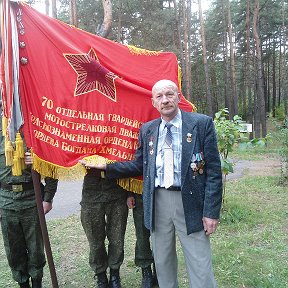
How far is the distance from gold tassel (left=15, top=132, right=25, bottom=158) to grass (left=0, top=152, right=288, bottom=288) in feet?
6.04

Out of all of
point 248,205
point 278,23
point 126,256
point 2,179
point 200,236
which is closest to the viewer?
point 200,236

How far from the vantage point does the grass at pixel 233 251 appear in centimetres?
385

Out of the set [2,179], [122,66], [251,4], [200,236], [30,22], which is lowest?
[200,236]

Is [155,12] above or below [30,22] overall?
above

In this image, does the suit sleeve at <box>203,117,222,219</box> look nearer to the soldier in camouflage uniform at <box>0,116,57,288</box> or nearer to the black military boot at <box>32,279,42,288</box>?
the soldier in camouflage uniform at <box>0,116,57,288</box>

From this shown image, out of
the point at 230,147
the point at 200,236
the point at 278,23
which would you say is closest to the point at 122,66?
the point at 200,236

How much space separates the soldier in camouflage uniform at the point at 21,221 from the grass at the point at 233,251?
2.31 feet

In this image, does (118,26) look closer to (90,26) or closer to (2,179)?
(90,26)

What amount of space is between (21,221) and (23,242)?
0.24 meters

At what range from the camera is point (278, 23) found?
27.3m

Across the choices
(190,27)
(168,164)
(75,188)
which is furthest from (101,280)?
(190,27)

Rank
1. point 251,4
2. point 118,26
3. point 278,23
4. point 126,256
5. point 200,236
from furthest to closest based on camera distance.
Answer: point 278,23 → point 251,4 → point 118,26 → point 126,256 → point 200,236

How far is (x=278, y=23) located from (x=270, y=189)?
22.8 m

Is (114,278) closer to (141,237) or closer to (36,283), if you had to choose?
(141,237)
